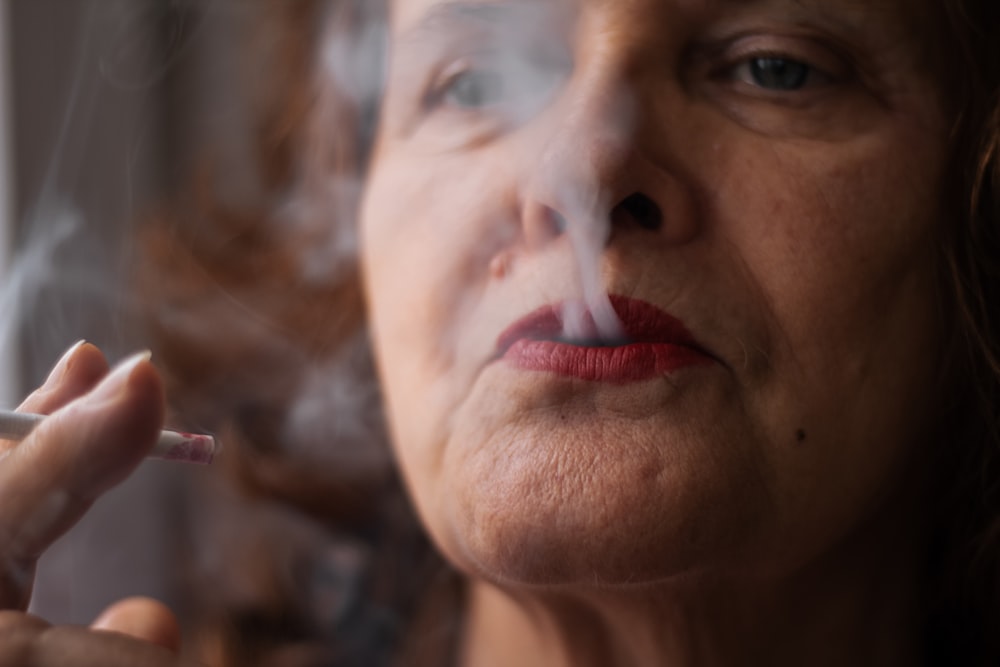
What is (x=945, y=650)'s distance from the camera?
1341mm

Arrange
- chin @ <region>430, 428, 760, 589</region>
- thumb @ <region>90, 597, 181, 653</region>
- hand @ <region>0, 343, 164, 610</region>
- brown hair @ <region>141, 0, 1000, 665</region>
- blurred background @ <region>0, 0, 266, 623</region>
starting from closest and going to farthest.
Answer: hand @ <region>0, 343, 164, 610</region>, chin @ <region>430, 428, 760, 589</region>, thumb @ <region>90, 597, 181, 653</region>, blurred background @ <region>0, 0, 266, 623</region>, brown hair @ <region>141, 0, 1000, 665</region>

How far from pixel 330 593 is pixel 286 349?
19.1 inches

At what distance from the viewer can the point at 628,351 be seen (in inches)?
37.3

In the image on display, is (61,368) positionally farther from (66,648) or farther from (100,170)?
(100,170)

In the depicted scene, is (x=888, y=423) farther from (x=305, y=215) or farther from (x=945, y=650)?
(x=305, y=215)

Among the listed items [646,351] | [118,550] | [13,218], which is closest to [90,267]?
[13,218]

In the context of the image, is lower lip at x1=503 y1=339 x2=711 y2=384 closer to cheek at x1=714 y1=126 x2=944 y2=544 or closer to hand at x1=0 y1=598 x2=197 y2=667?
cheek at x1=714 y1=126 x2=944 y2=544

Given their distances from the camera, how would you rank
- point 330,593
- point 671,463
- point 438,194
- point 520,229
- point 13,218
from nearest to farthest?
1. point 671,463
2. point 520,229
3. point 438,194
4. point 13,218
5. point 330,593

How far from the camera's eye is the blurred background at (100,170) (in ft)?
4.79

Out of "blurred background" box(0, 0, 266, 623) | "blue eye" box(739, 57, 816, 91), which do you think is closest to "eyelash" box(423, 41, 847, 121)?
"blue eye" box(739, 57, 816, 91)

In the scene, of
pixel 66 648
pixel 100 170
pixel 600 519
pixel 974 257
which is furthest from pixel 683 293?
pixel 100 170

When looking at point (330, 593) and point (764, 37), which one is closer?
point (764, 37)

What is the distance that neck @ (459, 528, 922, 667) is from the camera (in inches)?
42.4

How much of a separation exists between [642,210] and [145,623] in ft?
2.40
